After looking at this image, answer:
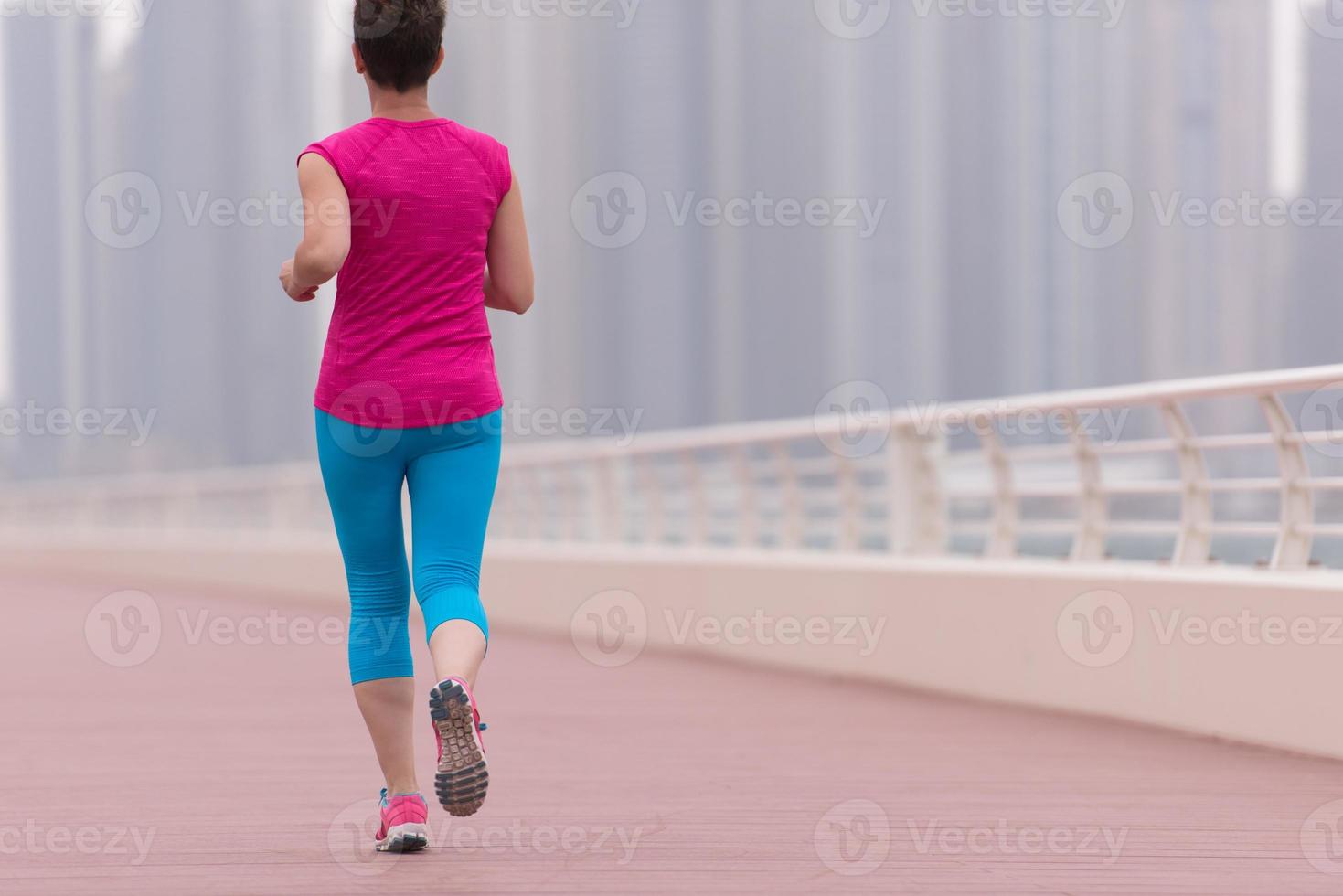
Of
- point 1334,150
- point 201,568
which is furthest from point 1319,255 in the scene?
point 201,568

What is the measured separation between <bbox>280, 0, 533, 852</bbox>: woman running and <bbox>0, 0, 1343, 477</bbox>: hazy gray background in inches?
1632

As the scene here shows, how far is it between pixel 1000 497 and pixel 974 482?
177 cm

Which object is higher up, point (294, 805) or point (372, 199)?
point (372, 199)

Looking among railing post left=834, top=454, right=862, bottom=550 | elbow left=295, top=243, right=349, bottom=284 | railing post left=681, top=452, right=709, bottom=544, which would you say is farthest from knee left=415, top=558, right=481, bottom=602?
railing post left=681, top=452, right=709, bottom=544

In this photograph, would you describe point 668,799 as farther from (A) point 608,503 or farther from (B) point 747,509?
(A) point 608,503

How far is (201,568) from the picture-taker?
2448 cm

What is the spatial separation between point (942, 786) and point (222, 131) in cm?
6559

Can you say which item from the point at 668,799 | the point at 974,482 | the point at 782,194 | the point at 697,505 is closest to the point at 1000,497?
the point at 974,482

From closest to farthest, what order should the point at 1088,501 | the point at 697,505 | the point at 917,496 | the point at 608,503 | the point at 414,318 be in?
the point at 414,318 → the point at 1088,501 → the point at 917,496 → the point at 697,505 → the point at 608,503

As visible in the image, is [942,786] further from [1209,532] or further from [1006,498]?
[1006,498]

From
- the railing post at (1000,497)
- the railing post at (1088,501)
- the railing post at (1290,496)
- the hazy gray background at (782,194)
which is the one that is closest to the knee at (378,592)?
the railing post at (1290,496)

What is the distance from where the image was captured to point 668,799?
5.04m

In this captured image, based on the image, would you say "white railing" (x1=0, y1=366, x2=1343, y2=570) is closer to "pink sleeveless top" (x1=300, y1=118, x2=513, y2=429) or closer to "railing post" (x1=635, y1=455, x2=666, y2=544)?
"railing post" (x1=635, y1=455, x2=666, y2=544)

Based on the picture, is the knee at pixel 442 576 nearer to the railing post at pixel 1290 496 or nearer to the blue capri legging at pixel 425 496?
the blue capri legging at pixel 425 496
